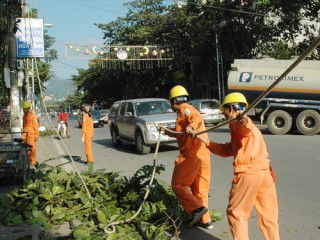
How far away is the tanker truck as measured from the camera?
17766 mm

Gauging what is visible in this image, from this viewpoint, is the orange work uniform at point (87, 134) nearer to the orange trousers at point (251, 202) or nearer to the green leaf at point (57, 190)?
the green leaf at point (57, 190)

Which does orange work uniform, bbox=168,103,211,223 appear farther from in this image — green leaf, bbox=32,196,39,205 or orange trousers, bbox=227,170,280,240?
green leaf, bbox=32,196,39,205

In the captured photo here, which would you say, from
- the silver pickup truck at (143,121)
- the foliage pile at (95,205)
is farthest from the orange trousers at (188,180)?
the silver pickup truck at (143,121)

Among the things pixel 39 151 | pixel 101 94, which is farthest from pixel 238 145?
pixel 101 94

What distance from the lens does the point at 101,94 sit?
190 ft

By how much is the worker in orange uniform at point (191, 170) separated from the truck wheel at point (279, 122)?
1341cm

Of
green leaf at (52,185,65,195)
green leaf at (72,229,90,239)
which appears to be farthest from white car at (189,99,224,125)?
green leaf at (72,229,90,239)

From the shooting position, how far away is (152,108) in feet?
47.8

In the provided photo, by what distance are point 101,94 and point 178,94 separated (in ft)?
174

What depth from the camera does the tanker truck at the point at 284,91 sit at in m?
17.8

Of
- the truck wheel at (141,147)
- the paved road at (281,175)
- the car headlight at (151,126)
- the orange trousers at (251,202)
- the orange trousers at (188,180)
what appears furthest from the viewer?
the truck wheel at (141,147)

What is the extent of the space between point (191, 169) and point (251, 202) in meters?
1.27

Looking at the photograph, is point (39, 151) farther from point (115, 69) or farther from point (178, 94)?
point (115, 69)

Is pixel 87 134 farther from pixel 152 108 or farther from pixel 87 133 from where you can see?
pixel 152 108
